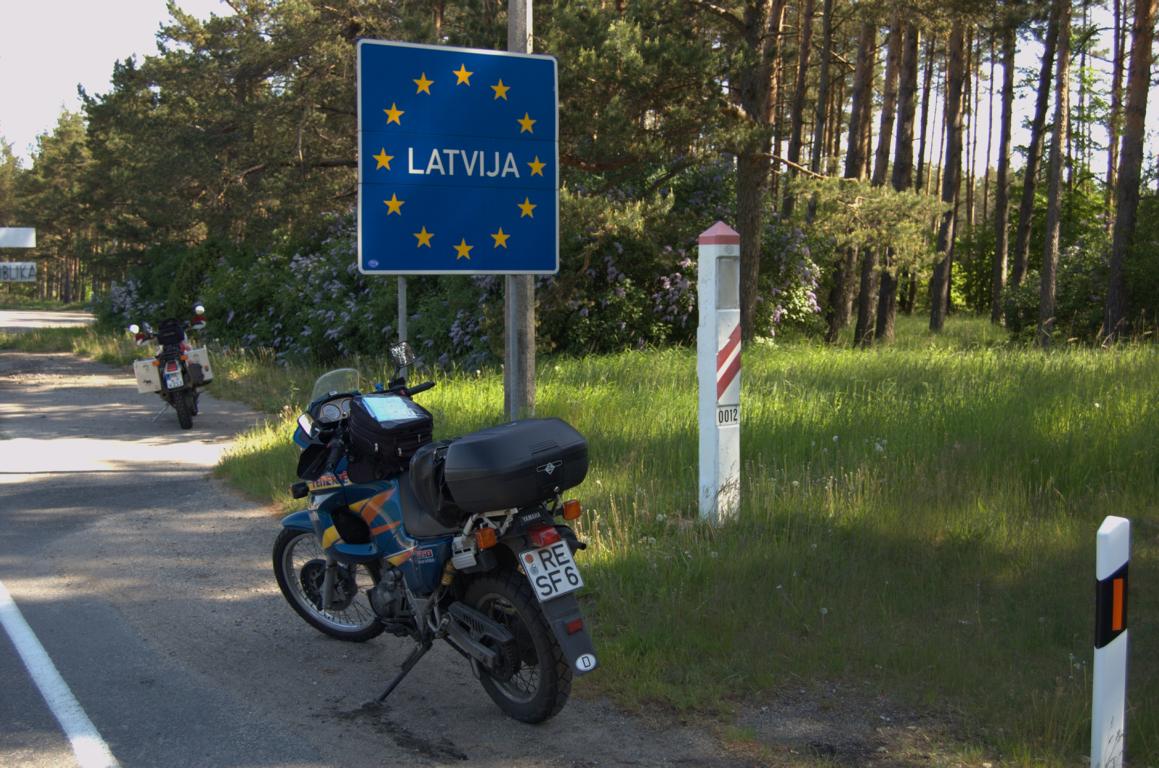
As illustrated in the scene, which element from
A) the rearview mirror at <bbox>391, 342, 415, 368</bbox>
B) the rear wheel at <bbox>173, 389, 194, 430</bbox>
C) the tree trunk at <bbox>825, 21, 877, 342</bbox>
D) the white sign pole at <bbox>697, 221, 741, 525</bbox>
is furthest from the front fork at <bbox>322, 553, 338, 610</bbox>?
the tree trunk at <bbox>825, 21, 877, 342</bbox>

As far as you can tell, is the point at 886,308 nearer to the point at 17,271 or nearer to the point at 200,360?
the point at 200,360

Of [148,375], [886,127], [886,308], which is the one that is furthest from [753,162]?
[886,308]

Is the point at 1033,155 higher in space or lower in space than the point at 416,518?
higher

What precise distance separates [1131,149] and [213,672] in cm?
1925

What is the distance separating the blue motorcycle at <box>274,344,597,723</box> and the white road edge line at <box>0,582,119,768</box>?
3.94 ft

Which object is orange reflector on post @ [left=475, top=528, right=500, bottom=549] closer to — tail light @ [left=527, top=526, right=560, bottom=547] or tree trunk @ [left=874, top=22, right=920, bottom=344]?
tail light @ [left=527, top=526, right=560, bottom=547]

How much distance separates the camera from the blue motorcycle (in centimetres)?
437

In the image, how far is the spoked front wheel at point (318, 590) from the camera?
Answer: 5742mm

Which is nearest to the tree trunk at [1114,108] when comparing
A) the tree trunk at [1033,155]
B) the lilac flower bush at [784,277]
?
the tree trunk at [1033,155]

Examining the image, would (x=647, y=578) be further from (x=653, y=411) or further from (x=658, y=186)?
(x=658, y=186)

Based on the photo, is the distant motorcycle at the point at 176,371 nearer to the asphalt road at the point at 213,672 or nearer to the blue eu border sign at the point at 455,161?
the asphalt road at the point at 213,672

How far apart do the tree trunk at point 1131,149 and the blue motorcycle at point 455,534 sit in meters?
16.6

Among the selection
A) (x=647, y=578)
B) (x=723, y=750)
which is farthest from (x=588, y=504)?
(x=723, y=750)

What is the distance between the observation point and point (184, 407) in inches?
554
